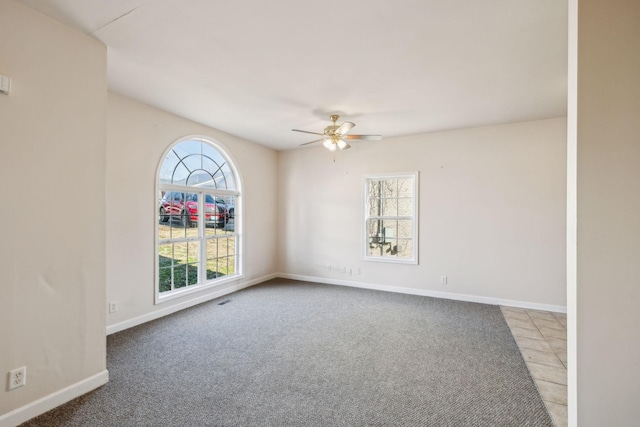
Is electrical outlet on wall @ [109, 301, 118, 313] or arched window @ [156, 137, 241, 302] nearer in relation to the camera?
electrical outlet on wall @ [109, 301, 118, 313]

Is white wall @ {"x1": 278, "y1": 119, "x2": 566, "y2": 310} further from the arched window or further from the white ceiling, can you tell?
the arched window

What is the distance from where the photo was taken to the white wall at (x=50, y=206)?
1.80 m

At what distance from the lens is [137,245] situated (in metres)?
3.46

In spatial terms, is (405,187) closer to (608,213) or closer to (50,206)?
(608,213)

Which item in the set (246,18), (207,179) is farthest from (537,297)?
(207,179)

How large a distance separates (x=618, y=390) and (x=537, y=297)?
11.5ft

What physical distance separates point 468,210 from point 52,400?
16.9ft

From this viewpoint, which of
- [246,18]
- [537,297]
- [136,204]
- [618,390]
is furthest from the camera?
[537,297]

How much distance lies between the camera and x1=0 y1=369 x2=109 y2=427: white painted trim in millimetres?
1779

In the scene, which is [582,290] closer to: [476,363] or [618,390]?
[618,390]

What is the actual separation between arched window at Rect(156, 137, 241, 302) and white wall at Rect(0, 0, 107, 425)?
155cm

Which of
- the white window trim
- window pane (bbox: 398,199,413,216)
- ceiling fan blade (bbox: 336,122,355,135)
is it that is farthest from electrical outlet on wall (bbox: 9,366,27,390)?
window pane (bbox: 398,199,413,216)

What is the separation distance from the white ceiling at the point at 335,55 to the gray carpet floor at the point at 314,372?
2.79m

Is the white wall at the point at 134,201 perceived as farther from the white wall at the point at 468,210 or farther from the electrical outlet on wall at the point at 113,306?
the white wall at the point at 468,210
